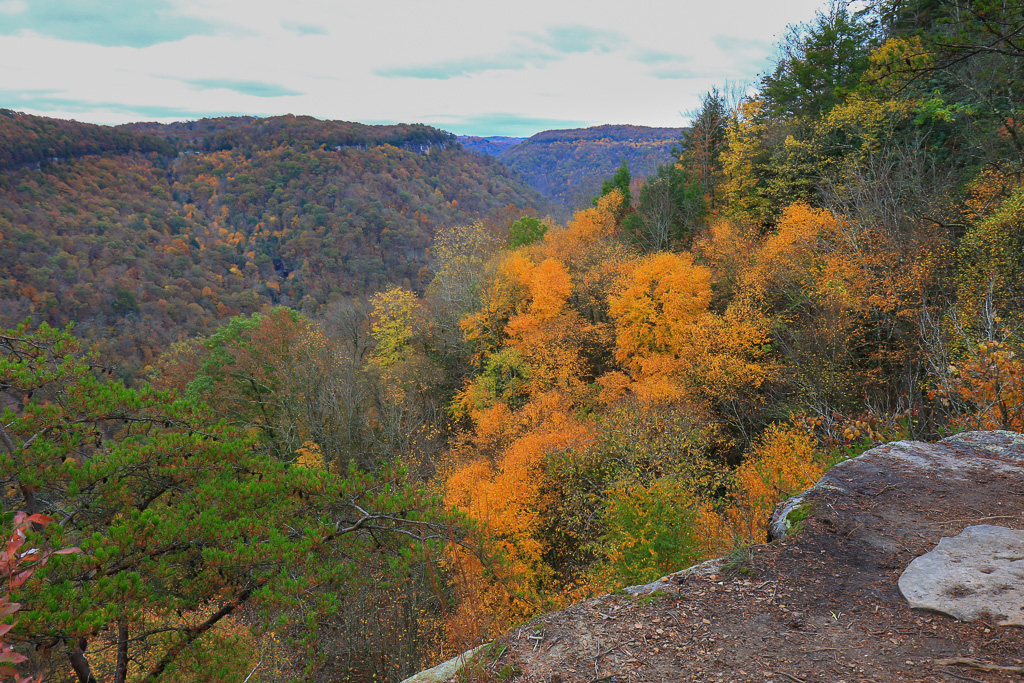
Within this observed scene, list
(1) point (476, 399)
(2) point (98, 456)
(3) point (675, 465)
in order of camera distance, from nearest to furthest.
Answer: (2) point (98, 456) → (3) point (675, 465) → (1) point (476, 399)

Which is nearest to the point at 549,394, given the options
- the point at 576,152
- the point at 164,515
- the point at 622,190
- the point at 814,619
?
the point at 164,515

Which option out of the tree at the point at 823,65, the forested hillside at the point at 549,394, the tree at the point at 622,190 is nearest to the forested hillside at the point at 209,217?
the forested hillside at the point at 549,394

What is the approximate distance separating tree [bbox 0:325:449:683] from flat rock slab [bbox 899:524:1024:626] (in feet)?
15.6

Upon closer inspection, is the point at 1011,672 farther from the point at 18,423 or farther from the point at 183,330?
the point at 183,330

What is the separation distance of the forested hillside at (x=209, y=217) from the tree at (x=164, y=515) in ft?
140

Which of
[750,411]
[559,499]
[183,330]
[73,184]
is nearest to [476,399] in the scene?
[559,499]

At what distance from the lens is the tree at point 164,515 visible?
16.7ft

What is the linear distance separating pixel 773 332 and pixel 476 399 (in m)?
15.2

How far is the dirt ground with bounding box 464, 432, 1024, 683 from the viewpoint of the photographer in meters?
3.52

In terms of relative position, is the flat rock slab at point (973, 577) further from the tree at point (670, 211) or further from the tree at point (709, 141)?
the tree at point (709, 141)

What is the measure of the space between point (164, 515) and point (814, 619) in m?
6.78

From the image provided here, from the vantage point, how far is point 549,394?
25.2 meters

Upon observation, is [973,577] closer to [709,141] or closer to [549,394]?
[549,394]

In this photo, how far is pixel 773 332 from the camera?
72.2ft
